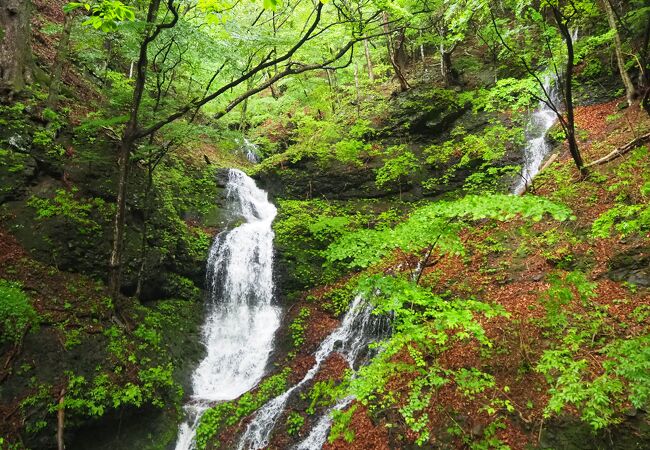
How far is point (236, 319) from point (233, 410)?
3.28 metres

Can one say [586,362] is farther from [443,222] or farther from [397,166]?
[397,166]

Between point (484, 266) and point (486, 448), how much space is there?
4073 millimetres

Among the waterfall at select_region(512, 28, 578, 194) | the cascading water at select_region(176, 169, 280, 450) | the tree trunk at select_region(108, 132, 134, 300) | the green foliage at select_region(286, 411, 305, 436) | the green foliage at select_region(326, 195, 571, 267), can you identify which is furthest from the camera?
the waterfall at select_region(512, 28, 578, 194)

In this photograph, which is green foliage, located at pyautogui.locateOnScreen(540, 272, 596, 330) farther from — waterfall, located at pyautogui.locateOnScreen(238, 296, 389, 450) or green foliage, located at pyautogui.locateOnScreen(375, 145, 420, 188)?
green foliage, located at pyautogui.locateOnScreen(375, 145, 420, 188)

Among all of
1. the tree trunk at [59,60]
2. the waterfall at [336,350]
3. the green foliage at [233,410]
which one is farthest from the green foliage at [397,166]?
the tree trunk at [59,60]

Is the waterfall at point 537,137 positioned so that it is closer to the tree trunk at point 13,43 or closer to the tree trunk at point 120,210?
the tree trunk at point 120,210

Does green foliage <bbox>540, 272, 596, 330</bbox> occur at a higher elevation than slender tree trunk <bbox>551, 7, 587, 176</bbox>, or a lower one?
lower

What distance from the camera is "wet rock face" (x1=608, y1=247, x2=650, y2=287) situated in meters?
5.67

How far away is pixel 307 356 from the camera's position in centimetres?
896

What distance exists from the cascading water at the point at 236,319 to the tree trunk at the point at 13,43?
6414 millimetres

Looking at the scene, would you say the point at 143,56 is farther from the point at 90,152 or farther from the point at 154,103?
the point at 90,152

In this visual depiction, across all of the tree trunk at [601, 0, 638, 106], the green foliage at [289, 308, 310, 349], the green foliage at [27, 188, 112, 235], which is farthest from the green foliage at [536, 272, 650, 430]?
the green foliage at [27, 188, 112, 235]

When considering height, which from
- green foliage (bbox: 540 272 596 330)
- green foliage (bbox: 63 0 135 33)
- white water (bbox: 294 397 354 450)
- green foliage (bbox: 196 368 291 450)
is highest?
green foliage (bbox: 63 0 135 33)

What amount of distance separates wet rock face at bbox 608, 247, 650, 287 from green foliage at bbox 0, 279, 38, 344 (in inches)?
396
